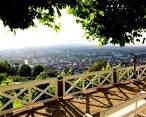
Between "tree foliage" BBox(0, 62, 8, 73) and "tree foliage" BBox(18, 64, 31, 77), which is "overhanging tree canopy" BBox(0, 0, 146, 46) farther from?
"tree foliage" BBox(0, 62, 8, 73)

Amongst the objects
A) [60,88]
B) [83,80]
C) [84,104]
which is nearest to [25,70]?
[83,80]

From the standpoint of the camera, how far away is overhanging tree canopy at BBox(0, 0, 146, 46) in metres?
5.51

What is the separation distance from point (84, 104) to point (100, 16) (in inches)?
151

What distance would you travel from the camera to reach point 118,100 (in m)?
11.7

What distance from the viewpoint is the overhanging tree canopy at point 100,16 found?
5508 millimetres

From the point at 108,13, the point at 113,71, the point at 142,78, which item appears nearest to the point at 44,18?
the point at 108,13

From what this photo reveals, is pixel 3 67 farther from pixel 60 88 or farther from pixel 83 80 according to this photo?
pixel 60 88

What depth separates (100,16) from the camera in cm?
1110

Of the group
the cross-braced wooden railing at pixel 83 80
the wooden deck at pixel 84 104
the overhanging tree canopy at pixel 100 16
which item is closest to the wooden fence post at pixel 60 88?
the cross-braced wooden railing at pixel 83 80

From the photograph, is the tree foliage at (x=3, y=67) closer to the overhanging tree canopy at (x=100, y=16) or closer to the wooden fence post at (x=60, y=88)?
the overhanging tree canopy at (x=100, y=16)

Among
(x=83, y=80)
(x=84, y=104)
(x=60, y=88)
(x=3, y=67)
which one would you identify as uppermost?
(x=83, y=80)

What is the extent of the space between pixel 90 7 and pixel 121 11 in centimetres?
239

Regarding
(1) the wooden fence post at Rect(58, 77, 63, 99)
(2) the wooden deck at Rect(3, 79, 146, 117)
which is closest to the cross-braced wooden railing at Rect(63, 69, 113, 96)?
(1) the wooden fence post at Rect(58, 77, 63, 99)

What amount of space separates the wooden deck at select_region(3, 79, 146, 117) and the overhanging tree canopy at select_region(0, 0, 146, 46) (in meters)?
2.61
